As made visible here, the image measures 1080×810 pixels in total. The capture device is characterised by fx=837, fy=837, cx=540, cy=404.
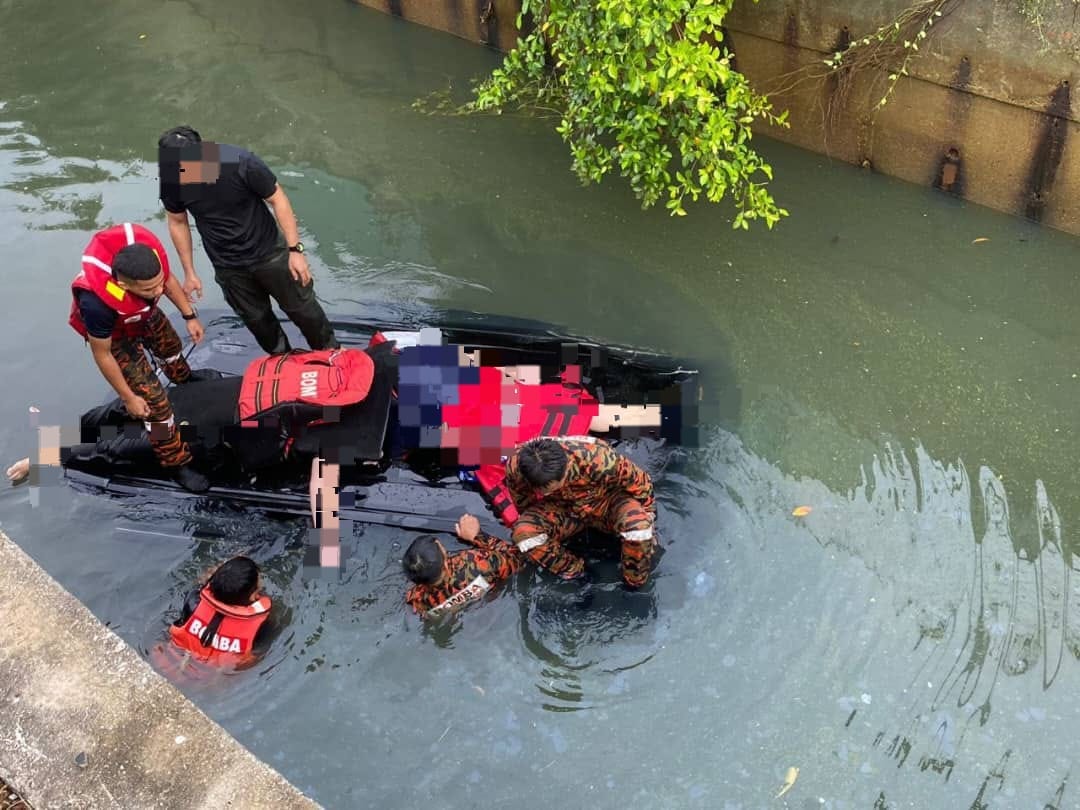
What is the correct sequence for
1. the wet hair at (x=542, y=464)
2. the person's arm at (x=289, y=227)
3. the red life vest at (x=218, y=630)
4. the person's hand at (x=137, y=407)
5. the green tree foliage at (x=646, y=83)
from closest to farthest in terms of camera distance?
1. the wet hair at (x=542, y=464)
2. the red life vest at (x=218, y=630)
3. the person's hand at (x=137, y=407)
4. the person's arm at (x=289, y=227)
5. the green tree foliage at (x=646, y=83)

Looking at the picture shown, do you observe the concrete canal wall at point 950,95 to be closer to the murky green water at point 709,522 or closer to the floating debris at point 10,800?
the murky green water at point 709,522

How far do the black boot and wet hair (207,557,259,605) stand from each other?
39.8 inches

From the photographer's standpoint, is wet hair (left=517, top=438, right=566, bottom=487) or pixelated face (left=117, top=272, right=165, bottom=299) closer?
wet hair (left=517, top=438, right=566, bottom=487)

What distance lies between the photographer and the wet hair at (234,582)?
3887 mm

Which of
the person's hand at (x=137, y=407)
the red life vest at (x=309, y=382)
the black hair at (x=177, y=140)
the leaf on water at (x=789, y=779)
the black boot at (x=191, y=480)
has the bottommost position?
the leaf on water at (x=789, y=779)

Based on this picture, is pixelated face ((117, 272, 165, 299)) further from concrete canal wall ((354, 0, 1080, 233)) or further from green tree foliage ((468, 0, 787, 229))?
concrete canal wall ((354, 0, 1080, 233))

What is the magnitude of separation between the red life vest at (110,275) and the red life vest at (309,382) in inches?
27.2

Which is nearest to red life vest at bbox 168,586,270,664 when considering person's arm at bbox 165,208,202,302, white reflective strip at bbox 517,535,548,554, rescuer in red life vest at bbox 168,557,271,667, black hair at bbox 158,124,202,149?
rescuer in red life vest at bbox 168,557,271,667

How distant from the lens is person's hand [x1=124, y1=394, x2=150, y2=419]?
445cm

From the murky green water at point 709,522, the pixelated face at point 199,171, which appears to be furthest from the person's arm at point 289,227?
the murky green water at point 709,522

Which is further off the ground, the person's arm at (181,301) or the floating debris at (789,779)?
the person's arm at (181,301)

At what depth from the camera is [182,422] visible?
480 cm

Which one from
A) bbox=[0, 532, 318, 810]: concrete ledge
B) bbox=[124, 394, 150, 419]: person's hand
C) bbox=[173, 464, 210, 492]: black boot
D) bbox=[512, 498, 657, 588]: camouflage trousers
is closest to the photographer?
bbox=[0, 532, 318, 810]: concrete ledge

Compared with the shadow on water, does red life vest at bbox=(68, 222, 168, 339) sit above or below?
above
